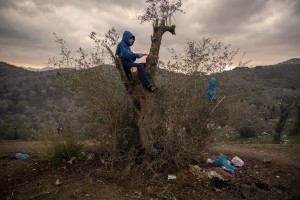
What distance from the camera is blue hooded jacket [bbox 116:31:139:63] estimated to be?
219 inches

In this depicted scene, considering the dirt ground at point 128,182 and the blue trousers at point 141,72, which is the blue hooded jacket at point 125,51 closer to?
the blue trousers at point 141,72

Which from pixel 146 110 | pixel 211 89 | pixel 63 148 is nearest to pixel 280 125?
pixel 211 89

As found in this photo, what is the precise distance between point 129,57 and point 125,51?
6.4 inches

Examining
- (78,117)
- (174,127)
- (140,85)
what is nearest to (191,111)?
(174,127)

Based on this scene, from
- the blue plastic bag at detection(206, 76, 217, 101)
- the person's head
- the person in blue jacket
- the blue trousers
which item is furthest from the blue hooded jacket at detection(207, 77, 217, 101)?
the person's head

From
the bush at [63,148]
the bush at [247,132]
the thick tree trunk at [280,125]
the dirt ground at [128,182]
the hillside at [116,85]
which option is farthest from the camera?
the bush at [247,132]

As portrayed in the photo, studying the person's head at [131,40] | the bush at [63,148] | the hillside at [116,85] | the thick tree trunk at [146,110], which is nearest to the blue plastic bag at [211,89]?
the hillside at [116,85]

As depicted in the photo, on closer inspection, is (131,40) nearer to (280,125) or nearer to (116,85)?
(116,85)

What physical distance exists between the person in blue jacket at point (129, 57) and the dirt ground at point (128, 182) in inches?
74.5

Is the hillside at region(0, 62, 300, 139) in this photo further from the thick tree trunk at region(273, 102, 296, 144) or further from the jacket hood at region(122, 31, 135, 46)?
the thick tree trunk at region(273, 102, 296, 144)

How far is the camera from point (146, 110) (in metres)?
5.81

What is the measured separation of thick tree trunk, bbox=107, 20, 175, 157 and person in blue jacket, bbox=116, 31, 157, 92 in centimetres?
16

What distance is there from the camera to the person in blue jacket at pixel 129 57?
5.58 m

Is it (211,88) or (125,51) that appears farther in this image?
(211,88)
